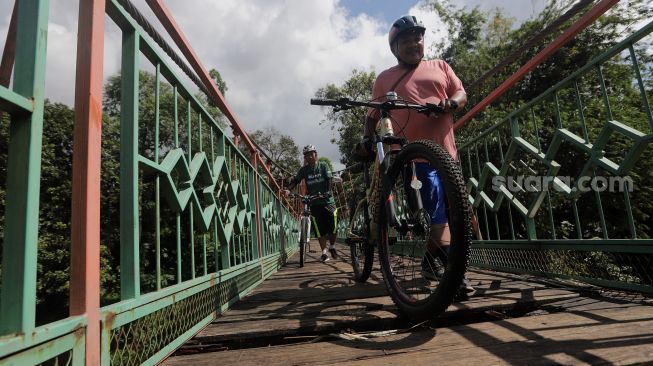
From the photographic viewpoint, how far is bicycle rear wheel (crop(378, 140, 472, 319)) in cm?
135

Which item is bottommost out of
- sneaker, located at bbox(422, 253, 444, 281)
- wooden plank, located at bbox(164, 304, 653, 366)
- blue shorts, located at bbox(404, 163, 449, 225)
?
wooden plank, located at bbox(164, 304, 653, 366)

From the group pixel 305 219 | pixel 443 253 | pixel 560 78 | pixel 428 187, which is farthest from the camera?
pixel 560 78

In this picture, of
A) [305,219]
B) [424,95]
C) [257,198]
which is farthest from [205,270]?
[305,219]

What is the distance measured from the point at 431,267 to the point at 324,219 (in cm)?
360

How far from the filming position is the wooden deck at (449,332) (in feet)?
3.65

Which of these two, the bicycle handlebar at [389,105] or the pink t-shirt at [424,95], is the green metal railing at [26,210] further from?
the pink t-shirt at [424,95]

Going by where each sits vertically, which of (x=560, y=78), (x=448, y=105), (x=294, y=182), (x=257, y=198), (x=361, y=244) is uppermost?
(x=560, y=78)

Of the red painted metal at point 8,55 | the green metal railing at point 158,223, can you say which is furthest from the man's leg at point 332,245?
the red painted metal at point 8,55

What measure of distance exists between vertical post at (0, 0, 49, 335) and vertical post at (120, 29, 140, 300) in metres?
0.34

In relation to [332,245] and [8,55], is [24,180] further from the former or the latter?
[332,245]

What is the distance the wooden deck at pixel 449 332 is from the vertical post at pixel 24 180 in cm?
66

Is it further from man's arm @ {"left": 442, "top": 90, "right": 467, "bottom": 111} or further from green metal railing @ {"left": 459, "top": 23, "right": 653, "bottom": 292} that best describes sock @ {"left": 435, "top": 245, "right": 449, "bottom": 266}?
green metal railing @ {"left": 459, "top": 23, "right": 653, "bottom": 292}

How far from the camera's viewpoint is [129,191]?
43.8 inches

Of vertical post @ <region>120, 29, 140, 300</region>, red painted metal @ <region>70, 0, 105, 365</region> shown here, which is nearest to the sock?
vertical post @ <region>120, 29, 140, 300</region>
